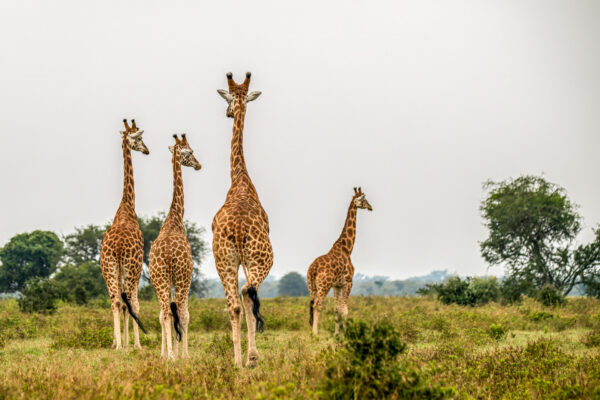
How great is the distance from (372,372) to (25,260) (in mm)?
56856

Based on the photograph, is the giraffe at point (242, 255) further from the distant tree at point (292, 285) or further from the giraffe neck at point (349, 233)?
the distant tree at point (292, 285)

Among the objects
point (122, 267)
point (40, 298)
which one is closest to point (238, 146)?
point (122, 267)

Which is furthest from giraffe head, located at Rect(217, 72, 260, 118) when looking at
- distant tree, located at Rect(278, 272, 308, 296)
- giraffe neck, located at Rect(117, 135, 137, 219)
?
distant tree, located at Rect(278, 272, 308, 296)

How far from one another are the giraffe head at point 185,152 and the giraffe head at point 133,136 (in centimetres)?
154

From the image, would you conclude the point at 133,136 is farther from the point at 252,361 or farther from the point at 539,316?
the point at 539,316

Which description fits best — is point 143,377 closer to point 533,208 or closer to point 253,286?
point 253,286

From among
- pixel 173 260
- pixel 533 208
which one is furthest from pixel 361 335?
pixel 533 208

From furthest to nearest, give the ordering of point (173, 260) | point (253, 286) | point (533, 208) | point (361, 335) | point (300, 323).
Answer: point (533, 208) → point (300, 323) → point (173, 260) → point (253, 286) → point (361, 335)

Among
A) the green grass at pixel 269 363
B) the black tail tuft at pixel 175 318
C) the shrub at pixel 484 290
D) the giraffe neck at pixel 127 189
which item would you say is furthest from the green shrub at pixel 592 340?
the shrub at pixel 484 290

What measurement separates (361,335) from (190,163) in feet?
25.6

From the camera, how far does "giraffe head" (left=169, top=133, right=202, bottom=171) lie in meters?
12.3

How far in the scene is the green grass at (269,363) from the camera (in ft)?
19.5

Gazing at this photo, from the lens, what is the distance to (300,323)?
53.0ft

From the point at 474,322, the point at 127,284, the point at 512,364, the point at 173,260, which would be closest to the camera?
the point at 512,364
